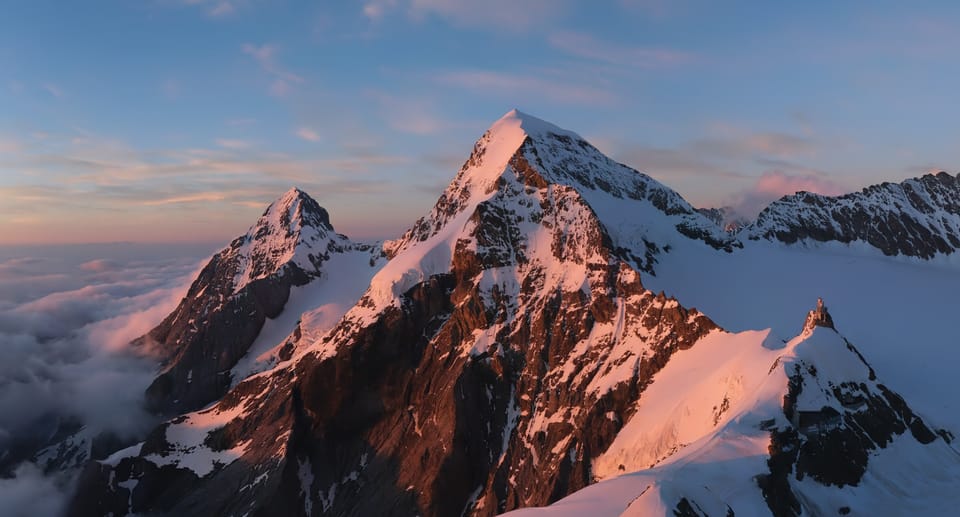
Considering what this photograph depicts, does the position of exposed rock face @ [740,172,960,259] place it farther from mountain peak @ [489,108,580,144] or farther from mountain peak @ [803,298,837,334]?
mountain peak @ [803,298,837,334]

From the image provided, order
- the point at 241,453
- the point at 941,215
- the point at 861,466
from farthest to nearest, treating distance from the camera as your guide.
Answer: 1. the point at 941,215
2. the point at 241,453
3. the point at 861,466

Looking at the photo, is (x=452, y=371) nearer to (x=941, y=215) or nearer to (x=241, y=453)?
(x=241, y=453)

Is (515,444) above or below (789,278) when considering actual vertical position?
below

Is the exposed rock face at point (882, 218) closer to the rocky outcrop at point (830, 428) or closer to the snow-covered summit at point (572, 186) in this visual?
the snow-covered summit at point (572, 186)

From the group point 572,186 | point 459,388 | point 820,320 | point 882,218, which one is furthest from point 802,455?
point 882,218

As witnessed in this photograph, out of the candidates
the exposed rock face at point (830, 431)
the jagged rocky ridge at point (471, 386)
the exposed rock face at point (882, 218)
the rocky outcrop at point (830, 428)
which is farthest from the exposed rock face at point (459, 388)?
the exposed rock face at point (882, 218)

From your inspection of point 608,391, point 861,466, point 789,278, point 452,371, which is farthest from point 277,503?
point 789,278

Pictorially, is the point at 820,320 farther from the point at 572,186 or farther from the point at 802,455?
the point at 572,186

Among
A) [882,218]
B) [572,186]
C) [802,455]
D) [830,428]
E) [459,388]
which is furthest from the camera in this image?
[882,218]

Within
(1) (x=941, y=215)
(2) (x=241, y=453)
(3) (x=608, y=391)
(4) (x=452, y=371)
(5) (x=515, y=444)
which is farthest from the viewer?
(1) (x=941, y=215)
